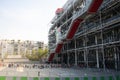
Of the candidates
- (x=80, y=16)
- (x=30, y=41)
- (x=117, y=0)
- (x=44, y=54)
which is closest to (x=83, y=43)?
(x=80, y=16)

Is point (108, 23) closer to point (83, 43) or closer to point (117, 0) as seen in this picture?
point (117, 0)

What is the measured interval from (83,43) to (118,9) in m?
11.8

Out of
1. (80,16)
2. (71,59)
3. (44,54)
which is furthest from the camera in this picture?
(44,54)

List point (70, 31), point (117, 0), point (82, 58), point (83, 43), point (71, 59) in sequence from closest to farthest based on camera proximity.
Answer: point (117, 0), point (70, 31), point (83, 43), point (82, 58), point (71, 59)

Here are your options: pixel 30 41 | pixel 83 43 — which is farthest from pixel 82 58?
pixel 30 41

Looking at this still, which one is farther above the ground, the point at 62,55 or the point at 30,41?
the point at 30,41

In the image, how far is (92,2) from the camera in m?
23.2

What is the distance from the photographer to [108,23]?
22391mm

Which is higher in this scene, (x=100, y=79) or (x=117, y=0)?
(x=117, y=0)

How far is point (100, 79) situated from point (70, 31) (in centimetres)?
1926

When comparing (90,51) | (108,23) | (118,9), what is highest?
(118,9)

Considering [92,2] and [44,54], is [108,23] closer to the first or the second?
[92,2]

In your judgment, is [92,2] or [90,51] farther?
[90,51]

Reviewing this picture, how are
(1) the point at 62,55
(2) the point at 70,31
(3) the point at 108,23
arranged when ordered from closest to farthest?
(3) the point at 108,23 → (2) the point at 70,31 → (1) the point at 62,55
